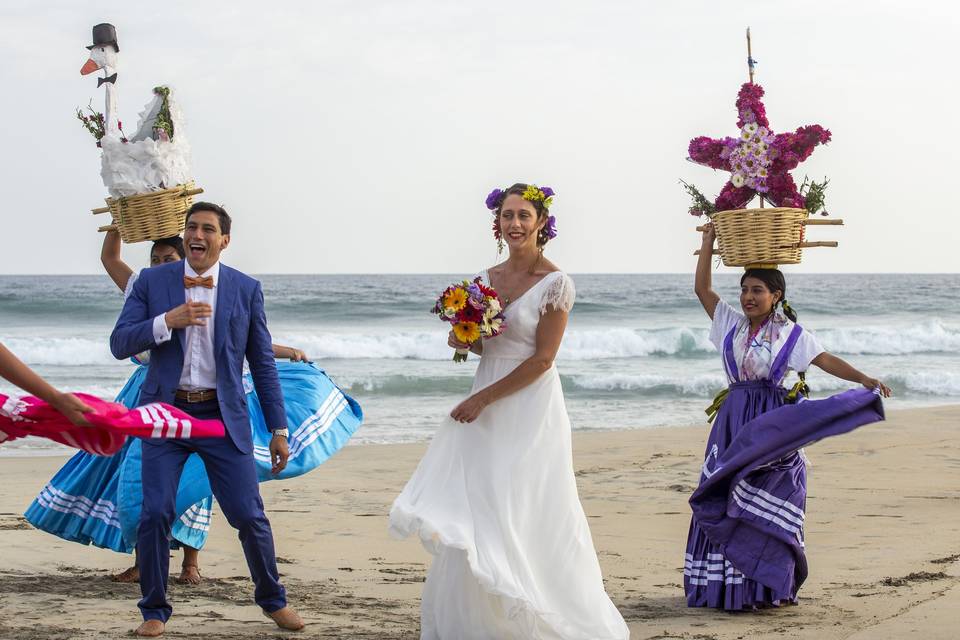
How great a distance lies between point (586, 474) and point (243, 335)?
6.39 m

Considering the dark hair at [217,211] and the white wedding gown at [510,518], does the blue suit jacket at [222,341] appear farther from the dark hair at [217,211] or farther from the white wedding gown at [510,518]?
the white wedding gown at [510,518]

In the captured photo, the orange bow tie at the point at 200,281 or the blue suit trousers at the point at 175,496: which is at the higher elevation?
the orange bow tie at the point at 200,281

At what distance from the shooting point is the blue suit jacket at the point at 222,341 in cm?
468

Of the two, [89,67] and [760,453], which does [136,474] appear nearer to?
[89,67]

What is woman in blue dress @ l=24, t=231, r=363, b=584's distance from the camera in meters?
5.67

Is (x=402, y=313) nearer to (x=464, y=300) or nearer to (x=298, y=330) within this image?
(x=298, y=330)

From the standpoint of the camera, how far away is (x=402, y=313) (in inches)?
1264

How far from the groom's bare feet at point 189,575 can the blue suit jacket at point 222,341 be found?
155 centimetres

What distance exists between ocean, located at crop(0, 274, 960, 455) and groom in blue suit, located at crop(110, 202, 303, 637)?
8.14m

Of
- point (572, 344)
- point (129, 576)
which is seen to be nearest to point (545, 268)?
point (129, 576)

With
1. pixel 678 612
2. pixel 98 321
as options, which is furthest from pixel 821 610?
pixel 98 321

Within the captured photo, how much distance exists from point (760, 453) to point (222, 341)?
97.3 inches

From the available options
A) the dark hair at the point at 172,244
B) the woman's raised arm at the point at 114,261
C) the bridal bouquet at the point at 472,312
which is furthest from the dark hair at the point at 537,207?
the woman's raised arm at the point at 114,261

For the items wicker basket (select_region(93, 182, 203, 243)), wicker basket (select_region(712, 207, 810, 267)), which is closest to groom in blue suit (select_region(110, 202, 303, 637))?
wicker basket (select_region(93, 182, 203, 243))
